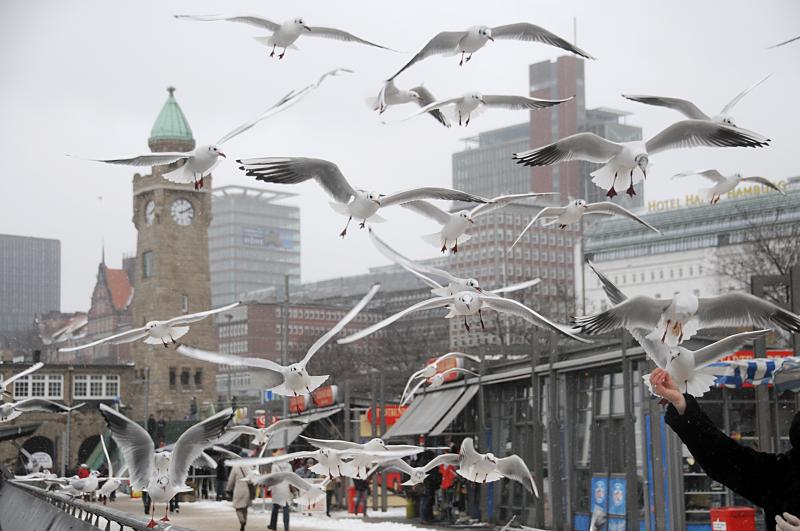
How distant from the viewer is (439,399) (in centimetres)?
3494

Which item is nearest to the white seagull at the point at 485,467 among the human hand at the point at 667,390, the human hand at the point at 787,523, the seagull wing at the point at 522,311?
the seagull wing at the point at 522,311

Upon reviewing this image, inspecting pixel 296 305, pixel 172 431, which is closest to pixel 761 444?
pixel 172 431

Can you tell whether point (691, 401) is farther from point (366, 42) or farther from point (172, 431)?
point (172, 431)

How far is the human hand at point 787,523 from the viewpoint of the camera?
16.4ft

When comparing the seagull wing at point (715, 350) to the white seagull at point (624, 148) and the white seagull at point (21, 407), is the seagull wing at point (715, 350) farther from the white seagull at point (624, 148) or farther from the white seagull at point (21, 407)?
the white seagull at point (21, 407)

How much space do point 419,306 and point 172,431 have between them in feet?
213

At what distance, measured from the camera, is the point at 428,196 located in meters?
11.6

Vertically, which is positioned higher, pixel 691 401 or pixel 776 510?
pixel 691 401

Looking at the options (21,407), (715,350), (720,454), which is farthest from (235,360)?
(21,407)

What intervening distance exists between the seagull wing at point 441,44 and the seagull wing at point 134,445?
5865mm

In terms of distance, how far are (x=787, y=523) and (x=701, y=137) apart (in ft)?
19.8

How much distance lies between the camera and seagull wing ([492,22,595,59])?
11.7 m

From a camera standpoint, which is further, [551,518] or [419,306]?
[551,518]

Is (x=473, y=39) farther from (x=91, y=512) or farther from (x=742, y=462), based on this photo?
(x=742, y=462)
